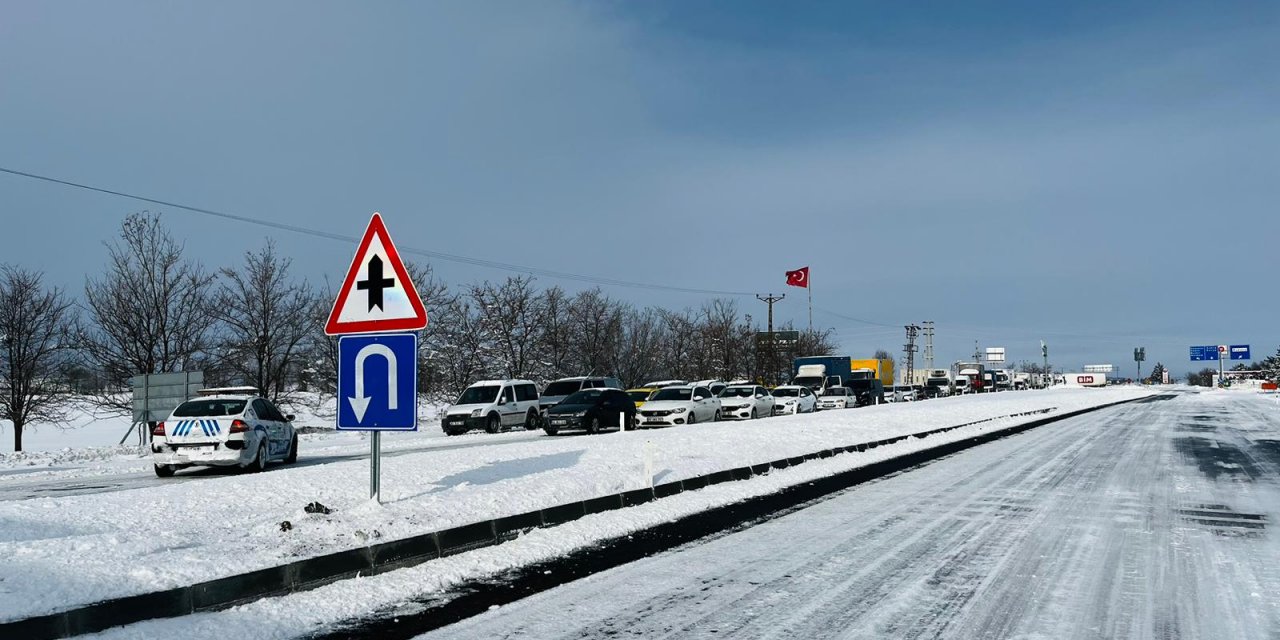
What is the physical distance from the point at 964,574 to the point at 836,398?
43.1m

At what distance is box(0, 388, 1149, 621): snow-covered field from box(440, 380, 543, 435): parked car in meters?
14.1

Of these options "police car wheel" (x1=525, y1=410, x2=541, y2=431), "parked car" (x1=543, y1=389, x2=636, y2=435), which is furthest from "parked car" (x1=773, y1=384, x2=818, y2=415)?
"police car wheel" (x1=525, y1=410, x2=541, y2=431)

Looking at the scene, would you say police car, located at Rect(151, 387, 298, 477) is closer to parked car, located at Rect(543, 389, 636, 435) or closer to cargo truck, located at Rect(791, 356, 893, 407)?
parked car, located at Rect(543, 389, 636, 435)

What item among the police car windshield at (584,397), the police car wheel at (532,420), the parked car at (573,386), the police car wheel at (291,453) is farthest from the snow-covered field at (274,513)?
the parked car at (573,386)

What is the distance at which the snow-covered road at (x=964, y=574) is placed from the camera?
5.71 m

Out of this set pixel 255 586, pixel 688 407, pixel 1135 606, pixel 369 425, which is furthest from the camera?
pixel 688 407

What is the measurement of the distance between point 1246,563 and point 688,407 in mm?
27088

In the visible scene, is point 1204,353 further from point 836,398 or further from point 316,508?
point 316,508

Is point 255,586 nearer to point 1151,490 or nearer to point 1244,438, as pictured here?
point 1151,490

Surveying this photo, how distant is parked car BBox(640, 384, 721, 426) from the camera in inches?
1352

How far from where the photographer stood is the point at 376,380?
28.1 ft

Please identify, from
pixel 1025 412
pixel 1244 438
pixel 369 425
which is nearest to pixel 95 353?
pixel 369 425

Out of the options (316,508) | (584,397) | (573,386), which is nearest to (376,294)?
(316,508)

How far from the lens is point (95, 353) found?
30984mm
